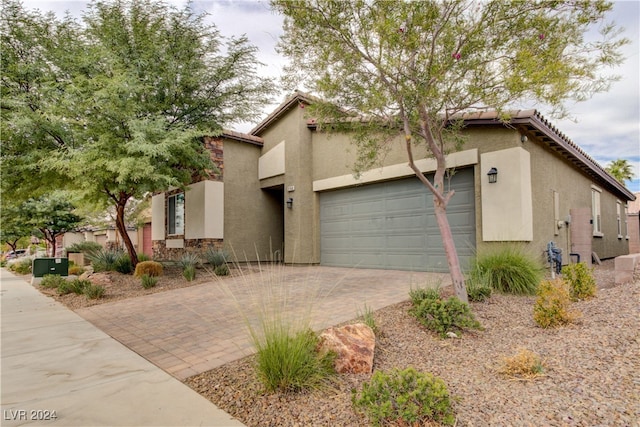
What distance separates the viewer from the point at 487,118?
7762 mm

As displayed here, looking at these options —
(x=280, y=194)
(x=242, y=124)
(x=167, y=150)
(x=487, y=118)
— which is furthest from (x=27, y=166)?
→ (x=487, y=118)

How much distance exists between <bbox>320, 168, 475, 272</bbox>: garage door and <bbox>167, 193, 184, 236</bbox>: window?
5789mm

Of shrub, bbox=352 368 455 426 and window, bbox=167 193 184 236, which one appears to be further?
window, bbox=167 193 184 236

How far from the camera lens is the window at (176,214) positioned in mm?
13820

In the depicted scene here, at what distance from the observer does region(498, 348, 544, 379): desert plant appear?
115 inches

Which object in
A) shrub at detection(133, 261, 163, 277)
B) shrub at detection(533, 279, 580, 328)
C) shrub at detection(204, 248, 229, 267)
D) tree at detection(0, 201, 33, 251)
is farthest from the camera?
tree at detection(0, 201, 33, 251)

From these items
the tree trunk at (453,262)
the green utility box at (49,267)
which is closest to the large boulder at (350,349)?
the tree trunk at (453,262)

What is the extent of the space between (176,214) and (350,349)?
494 inches

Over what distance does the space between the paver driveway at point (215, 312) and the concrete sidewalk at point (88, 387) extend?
28cm

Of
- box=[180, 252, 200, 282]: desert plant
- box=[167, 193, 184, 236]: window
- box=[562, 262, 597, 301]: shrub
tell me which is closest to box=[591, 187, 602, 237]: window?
box=[562, 262, 597, 301]: shrub

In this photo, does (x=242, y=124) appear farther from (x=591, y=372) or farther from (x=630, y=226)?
(x=630, y=226)

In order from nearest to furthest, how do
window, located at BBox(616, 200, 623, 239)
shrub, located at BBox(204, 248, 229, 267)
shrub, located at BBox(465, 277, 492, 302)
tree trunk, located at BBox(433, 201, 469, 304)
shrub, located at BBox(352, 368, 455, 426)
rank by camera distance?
shrub, located at BBox(352, 368, 455, 426) → tree trunk, located at BBox(433, 201, 469, 304) → shrub, located at BBox(465, 277, 492, 302) → shrub, located at BBox(204, 248, 229, 267) → window, located at BBox(616, 200, 623, 239)

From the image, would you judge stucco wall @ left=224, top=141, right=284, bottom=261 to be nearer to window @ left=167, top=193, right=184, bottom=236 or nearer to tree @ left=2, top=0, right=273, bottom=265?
window @ left=167, top=193, right=184, bottom=236

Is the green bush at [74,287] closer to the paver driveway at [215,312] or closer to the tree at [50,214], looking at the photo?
the paver driveway at [215,312]
